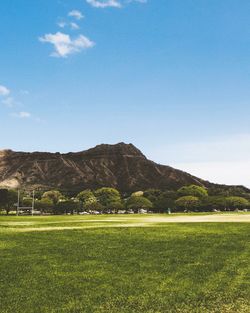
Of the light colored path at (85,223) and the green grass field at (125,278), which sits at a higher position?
the light colored path at (85,223)

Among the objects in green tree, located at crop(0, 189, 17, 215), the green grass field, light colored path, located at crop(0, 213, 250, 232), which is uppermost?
green tree, located at crop(0, 189, 17, 215)

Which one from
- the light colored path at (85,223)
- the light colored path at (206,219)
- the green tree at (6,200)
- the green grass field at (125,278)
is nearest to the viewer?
the green grass field at (125,278)

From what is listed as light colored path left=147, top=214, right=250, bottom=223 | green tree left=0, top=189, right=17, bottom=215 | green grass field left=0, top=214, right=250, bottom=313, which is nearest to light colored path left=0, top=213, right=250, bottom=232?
light colored path left=147, top=214, right=250, bottom=223

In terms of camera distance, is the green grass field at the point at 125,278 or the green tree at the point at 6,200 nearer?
the green grass field at the point at 125,278

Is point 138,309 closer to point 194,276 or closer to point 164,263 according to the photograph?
point 194,276

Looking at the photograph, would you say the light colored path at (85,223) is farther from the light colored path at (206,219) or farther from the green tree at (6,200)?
the green tree at (6,200)

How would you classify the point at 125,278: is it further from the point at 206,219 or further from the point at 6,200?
the point at 6,200

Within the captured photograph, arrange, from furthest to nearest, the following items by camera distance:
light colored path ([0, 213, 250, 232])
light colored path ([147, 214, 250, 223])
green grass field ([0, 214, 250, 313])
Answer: light colored path ([147, 214, 250, 223])
light colored path ([0, 213, 250, 232])
green grass field ([0, 214, 250, 313])

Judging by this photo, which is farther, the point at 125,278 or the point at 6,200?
the point at 6,200

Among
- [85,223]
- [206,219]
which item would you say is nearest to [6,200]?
[206,219]

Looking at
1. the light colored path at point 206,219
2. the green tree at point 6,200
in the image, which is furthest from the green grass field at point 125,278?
the green tree at point 6,200

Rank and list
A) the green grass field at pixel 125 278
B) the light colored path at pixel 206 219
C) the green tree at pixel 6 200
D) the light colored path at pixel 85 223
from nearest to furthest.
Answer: the green grass field at pixel 125 278 < the light colored path at pixel 85 223 < the light colored path at pixel 206 219 < the green tree at pixel 6 200

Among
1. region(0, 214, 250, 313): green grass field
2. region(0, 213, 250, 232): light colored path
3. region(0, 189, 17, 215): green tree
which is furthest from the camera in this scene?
region(0, 189, 17, 215): green tree

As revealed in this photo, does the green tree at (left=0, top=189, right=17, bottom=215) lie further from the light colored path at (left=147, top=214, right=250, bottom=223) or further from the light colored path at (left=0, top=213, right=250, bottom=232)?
the light colored path at (left=147, top=214, right=250, bottom=223)
